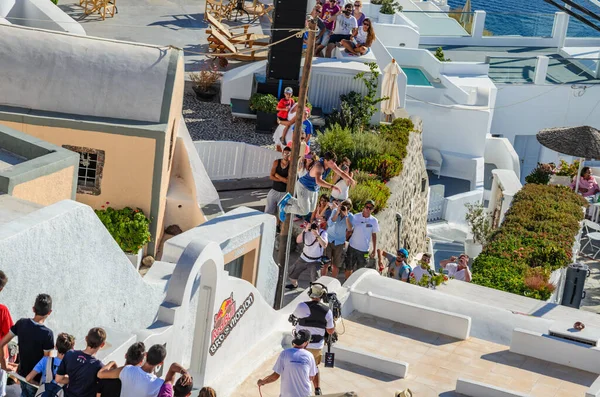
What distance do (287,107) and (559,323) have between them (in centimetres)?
789

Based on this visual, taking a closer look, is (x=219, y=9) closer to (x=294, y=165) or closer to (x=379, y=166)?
(x=379, y=166)

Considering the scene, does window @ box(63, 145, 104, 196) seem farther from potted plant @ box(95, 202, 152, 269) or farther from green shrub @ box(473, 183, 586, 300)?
green shrub @ box(473, 183, 586, 300)

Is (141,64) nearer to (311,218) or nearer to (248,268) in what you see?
(311,218)

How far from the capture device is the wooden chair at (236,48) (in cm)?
2698

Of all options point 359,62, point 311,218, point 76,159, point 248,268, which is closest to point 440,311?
point 248,268

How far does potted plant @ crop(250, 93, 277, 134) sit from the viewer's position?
23781 mm

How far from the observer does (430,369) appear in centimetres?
1319

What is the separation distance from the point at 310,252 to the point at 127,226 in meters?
3.04

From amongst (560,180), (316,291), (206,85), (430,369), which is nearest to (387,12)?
(206,85)

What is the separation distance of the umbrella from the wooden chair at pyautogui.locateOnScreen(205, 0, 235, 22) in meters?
7.63

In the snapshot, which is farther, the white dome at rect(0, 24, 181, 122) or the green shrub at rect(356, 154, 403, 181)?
the green shrub at rect(356, 154, 403, 181)

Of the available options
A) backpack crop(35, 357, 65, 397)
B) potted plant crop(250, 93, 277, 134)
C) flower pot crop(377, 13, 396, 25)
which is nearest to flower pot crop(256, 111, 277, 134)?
potted plant crop(250, 93, 277, 134)

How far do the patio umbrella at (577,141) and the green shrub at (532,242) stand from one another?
103cm

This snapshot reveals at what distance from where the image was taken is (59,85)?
1712 cm
